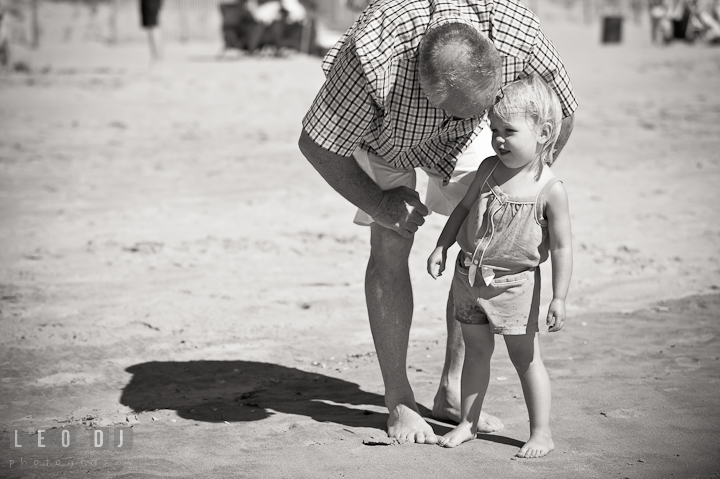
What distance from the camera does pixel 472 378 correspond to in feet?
9.36

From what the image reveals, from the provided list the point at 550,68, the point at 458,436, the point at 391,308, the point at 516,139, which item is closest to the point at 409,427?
the point at 458,436

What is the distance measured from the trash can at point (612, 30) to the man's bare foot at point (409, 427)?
22.4 meters

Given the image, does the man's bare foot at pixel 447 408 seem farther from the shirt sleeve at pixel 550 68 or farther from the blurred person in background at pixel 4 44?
the blurred person in background at pixel 4 44

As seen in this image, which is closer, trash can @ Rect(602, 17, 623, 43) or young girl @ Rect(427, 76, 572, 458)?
young girl @ Rect(427, 76, 572, 458)

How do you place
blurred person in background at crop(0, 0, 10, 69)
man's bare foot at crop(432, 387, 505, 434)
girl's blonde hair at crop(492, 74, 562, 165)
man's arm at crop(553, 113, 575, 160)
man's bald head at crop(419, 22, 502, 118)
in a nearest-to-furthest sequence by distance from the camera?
man's bald head at crop(419, 22, 502, 118), girl's blonde hair at crop(492, 74, 562, 165), man's arm at crop(553, 113, 575, 160), man's bare foot at crop(432, 387, 505, 434), blurred person in background at crop(0, 0, 10, 69)

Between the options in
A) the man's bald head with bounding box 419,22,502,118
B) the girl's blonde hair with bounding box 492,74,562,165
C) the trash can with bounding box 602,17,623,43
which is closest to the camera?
the man's bald head with bounding box 419,22,502,118

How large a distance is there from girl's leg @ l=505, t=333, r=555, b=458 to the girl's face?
1.94 feet

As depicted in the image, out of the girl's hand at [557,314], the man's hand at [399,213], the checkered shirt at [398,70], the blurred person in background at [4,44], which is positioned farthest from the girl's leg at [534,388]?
the blurred person in background at [4,44]

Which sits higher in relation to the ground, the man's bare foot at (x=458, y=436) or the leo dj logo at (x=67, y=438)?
the man's bare foot at (x=458, y=436)

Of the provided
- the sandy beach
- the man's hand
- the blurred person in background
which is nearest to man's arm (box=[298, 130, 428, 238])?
the man's hand

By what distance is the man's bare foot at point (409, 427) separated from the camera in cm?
295

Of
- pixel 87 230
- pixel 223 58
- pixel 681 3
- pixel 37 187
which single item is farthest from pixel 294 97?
pixel 681 3

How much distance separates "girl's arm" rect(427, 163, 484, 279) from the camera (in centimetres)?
280

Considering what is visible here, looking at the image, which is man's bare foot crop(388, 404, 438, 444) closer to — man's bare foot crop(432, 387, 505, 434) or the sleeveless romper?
man's bare foot crop(432, 387, 505, 434)
